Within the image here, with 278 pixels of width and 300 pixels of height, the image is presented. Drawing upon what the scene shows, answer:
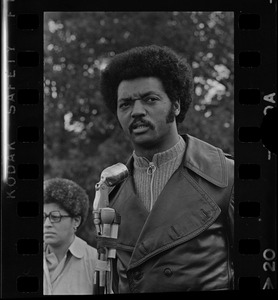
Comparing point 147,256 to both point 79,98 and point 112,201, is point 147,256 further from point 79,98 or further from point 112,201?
point 79,98

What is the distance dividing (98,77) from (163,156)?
1.39ft

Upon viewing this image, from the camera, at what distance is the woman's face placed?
3.46 metres

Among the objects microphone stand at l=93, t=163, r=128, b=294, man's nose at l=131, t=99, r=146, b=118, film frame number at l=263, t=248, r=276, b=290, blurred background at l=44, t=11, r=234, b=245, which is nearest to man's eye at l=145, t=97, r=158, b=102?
man's nose at l=131, t=99, r=146, b=118

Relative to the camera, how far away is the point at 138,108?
3498 mm

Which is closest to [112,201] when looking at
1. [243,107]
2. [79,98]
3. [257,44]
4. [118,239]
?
[118,239]

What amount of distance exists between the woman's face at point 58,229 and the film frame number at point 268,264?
0.79 metres

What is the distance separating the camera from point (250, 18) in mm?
3551

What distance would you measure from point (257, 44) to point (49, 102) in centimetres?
89

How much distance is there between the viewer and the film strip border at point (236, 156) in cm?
345

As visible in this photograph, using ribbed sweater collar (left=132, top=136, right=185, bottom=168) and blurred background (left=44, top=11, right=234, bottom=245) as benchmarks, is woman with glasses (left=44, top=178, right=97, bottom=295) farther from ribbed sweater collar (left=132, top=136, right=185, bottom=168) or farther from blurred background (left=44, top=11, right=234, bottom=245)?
ribbed sweater collar (left=132, top=136, right=185, bottom=168)

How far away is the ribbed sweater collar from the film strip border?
0.76 feet

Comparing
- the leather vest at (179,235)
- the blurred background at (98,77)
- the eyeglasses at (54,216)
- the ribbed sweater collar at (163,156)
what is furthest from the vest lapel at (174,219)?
the eyeglasses at (54,216)

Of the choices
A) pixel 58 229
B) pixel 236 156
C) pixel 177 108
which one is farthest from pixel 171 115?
pixel 58 229

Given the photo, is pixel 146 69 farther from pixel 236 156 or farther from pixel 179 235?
pixel 179 235
